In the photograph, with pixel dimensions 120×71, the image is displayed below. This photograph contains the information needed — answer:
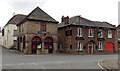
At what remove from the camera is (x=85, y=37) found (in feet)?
139

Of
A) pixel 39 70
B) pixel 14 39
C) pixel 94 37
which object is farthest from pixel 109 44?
pixel 39 70

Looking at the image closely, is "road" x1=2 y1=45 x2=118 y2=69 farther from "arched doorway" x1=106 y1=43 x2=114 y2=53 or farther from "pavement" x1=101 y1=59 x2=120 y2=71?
"arched doorway" x1=106 y1=43 x2=114 y2=53

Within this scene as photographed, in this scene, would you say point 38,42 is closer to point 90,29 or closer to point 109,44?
point 90,29

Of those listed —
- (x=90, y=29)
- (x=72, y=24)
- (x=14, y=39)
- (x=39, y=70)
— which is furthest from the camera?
(x=14, y=39)

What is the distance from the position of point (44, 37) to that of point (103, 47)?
A: 15337 millimetres

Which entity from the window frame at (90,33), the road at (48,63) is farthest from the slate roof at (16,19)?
the road at (48,63)

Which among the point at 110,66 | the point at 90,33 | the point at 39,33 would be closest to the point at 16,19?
the point at 39,33

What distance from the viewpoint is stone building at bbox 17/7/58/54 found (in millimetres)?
36750

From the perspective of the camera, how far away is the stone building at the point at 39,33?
36750 mm

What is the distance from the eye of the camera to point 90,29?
43.3m

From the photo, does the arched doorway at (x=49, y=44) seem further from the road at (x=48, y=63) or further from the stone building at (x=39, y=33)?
the road at (x=48, y=63)

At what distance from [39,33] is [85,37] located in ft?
35.8

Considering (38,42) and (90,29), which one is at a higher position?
(90,29)

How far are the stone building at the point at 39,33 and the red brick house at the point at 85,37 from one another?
3742 millimetres
